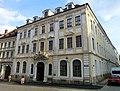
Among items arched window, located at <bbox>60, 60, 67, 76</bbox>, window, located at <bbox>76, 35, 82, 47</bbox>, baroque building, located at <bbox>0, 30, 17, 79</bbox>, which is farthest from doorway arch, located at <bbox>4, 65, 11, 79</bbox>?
window, located at <bbox>76, 35, 82, 47</bbox>

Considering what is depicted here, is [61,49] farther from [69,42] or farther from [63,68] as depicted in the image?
[63,68]

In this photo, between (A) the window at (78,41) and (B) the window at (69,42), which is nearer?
(A) the window at (78,41)

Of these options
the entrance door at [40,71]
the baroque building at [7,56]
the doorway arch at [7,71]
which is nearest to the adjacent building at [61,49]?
the entrance door at [40,71]

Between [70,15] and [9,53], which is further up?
[70,15]

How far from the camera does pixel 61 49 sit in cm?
2147

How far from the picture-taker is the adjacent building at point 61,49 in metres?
18.9

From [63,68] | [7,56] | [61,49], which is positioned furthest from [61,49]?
[7,56]

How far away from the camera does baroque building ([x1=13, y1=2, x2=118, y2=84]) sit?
18.9 m

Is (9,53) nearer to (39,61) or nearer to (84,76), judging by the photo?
(39,61)

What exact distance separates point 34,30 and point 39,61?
296 inches

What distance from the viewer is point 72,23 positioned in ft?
69.9

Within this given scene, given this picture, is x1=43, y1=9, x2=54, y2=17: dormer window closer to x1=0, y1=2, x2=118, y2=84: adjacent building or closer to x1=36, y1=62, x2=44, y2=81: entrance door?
x1=0, y1=2, x2=118, y2=84: adjacent building

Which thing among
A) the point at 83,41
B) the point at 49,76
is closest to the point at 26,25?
the point at 49,76

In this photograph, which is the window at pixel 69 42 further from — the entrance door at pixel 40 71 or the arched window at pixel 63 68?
the entrance door at pixel 40 71
